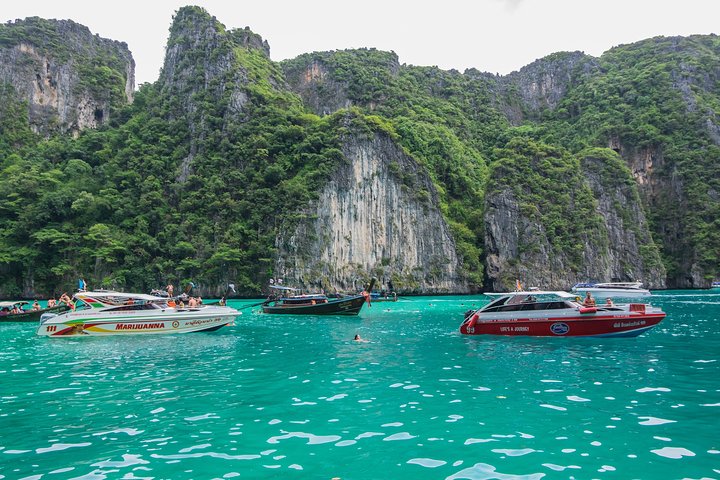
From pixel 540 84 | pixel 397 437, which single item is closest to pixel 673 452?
pixel 397 437

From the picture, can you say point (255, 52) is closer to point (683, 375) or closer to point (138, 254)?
point (138, 254)

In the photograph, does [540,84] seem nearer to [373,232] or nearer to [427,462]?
[373,232]

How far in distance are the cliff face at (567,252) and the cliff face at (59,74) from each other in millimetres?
82188

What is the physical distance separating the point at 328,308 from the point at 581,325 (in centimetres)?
2216

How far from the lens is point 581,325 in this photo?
66.1 ft

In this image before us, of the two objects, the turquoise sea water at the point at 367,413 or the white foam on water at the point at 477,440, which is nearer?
the turquoise sea water at the point at 367,413

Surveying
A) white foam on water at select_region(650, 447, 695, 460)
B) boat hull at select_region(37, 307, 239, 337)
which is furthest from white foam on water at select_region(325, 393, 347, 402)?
boat hull at select_region(37, 307, 239, 337)

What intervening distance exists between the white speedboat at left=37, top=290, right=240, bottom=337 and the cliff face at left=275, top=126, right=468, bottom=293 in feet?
123

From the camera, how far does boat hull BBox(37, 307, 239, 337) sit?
78.0 ft

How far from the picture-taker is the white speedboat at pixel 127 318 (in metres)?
23.8

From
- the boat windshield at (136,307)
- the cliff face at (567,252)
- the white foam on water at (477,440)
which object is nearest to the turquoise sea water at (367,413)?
the white foam on water at (477,440)

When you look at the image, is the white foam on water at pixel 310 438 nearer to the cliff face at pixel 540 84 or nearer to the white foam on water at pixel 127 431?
the white foam on water at pixel 127 431

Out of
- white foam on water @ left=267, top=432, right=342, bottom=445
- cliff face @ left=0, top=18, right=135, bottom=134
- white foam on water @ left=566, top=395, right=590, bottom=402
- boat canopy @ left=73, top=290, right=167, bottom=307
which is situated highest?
cliff face @ left=0, top=18, right=135, bottom=134

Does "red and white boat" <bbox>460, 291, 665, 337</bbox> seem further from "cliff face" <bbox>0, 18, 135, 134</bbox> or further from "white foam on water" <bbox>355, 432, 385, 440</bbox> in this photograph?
"cliff face" <bbox>0, 18, 135, 134</bbox>
